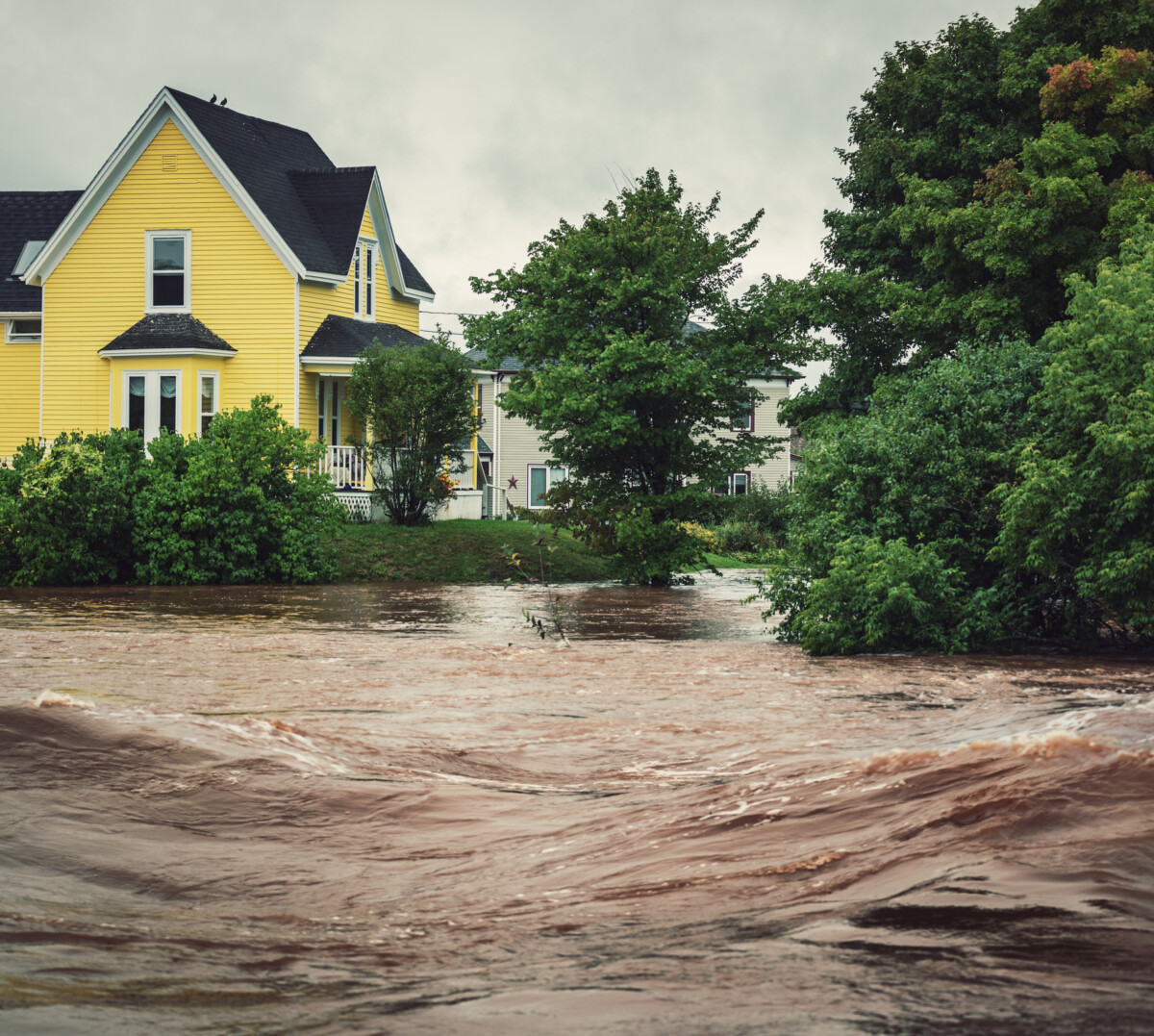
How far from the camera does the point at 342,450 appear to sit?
31.3 meters

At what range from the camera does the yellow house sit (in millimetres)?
30250

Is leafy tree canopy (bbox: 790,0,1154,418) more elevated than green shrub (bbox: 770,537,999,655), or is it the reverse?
leafy tree canopy (bbox: 790,0,1154,418)

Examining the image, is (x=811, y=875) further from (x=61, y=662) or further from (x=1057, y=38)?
(x=1057, y=38)

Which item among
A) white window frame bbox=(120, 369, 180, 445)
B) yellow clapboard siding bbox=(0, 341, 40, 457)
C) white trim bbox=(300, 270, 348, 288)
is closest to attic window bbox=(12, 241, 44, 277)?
yellow clapboard siding bbox=(0, 341, 40, 457)

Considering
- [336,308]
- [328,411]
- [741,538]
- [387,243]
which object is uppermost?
[387,243]

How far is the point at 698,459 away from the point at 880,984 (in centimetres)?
2061

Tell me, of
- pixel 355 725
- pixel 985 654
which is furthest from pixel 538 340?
pixel 355 725

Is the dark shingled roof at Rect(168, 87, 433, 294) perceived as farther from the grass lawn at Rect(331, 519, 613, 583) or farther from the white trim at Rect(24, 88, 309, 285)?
the grass lawn at Rect(331, 519, 613, 583)

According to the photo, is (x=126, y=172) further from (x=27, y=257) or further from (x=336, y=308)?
(x=336, y=308)

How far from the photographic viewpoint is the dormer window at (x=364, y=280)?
33469mm

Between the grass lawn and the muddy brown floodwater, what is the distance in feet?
42.4

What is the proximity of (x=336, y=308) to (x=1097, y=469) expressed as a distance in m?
23.4

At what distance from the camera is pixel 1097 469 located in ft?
42.5

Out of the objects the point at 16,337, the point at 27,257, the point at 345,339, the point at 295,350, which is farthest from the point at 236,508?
the point at 27,257
